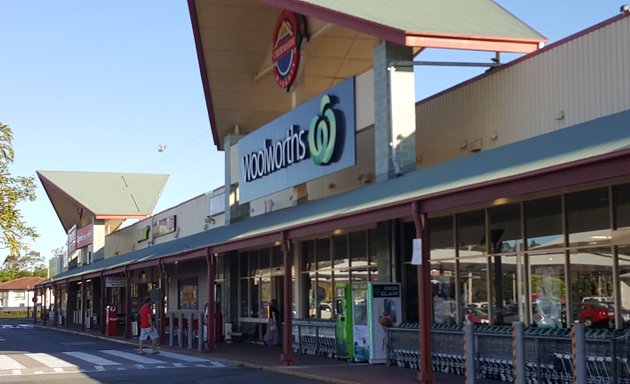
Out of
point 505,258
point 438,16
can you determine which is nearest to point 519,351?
point 505,258

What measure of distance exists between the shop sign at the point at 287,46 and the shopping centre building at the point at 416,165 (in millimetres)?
69

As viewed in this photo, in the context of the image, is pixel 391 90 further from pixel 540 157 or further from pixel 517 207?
pixel 540 157

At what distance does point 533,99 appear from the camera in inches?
700

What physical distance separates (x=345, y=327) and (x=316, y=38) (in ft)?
31.7

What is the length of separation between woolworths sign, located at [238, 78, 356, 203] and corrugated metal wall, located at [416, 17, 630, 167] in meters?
1.93

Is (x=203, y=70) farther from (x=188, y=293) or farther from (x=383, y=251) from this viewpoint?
(x=383, y=251)

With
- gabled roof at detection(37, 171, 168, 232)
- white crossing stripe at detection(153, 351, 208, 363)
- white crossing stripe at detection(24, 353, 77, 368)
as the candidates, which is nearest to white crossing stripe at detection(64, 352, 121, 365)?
white crossing stripe at detection(24, 353, 77, 368)

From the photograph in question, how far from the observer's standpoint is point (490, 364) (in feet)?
50.4

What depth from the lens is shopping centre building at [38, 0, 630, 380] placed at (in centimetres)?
1465

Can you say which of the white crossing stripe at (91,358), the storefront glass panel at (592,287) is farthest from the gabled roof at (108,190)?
the storefront glass panel at (592,287)

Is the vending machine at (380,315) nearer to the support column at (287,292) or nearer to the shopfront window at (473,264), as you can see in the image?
the shopfront window at (473,264)

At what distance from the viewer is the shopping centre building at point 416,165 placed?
577 inches

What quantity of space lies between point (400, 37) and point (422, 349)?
745 cm

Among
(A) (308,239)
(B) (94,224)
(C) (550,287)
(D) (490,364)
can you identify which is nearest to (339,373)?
(D) (490,364)
